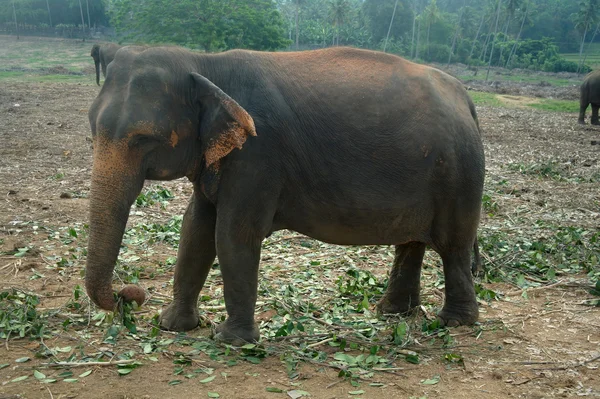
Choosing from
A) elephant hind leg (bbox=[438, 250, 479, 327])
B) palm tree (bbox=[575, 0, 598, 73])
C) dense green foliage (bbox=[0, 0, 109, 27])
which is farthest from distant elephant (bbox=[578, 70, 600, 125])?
palm tree (bbox=[575, 0, 598, 73])

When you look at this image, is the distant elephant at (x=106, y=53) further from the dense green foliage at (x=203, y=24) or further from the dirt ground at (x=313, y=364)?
the dense green foliage at (x=203, y=24)

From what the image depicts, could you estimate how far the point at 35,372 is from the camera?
3736 millimetres

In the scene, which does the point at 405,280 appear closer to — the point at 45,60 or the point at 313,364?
the point at 313,364

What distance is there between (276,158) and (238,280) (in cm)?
79

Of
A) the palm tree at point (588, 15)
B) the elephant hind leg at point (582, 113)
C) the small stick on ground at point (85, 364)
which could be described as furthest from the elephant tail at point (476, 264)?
the palm tree at point (588, 15)

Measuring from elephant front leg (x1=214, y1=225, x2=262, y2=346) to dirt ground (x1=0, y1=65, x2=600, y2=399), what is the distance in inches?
10.3

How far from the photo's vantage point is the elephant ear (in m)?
3.86

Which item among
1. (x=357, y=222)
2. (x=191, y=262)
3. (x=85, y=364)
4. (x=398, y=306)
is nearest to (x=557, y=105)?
(x=398, y=306)

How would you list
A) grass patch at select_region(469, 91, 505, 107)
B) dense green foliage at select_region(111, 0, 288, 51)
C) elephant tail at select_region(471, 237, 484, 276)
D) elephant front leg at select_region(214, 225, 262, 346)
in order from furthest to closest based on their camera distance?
dense green foliage at select_region(111, 0, 288, 51)
grass patch at select_region(469, 91, 505, 107)
elephant tail at select_region(471, 237, 484, 276)
elephant front leg at select_region(214, 225, 262, 346)

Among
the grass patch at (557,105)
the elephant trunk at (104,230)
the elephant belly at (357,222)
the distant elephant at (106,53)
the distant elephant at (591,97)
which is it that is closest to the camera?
the elephant trunk at (104,230)

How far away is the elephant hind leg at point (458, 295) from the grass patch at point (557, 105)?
71.0ft

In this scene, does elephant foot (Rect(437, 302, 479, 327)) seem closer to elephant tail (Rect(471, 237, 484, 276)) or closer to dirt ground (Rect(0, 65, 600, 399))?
dirt ground (Rect(0, 65, 600, 399))

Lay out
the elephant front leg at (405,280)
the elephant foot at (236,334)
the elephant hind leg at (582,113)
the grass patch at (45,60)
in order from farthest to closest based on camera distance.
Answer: the grass patch at (45,60) → the elephant hind leg at (582,113) → the elephant front leg at (405,280) → the elephant foot at (236,334)

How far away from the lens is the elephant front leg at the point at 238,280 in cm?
416
